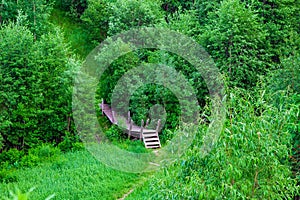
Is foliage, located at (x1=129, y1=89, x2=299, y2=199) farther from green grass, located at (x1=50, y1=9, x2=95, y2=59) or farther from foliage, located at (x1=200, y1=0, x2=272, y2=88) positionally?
green grass, located at (x1=50, y1=9, x2=95, y2=59)

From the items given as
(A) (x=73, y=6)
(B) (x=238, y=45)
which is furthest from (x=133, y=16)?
(A) (x=73, y=6)

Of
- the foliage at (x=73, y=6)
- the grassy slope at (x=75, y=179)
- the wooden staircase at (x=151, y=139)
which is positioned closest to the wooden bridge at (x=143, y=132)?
the wooden staircase at (x=151, y=139)

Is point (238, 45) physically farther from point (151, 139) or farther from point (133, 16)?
point (133, 16)

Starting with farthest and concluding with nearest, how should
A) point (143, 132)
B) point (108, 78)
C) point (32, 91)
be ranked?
point (108, 78), point (143, 132), point (32, 91)

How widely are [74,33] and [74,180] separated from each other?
15.6 meters

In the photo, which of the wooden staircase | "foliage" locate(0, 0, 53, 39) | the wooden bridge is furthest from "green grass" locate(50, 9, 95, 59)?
the wooden staircase

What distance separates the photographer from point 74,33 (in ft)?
98.5

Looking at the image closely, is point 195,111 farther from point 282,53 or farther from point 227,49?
point 282,53

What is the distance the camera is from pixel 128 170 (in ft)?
56.6

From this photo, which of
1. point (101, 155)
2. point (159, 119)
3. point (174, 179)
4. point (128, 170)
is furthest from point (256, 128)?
point (159, 119)

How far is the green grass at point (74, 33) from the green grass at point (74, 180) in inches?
448

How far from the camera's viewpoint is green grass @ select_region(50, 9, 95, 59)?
28.6 meters

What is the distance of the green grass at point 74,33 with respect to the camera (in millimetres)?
28609

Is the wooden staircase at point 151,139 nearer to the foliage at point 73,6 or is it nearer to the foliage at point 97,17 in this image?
the foliage at point 97,17
